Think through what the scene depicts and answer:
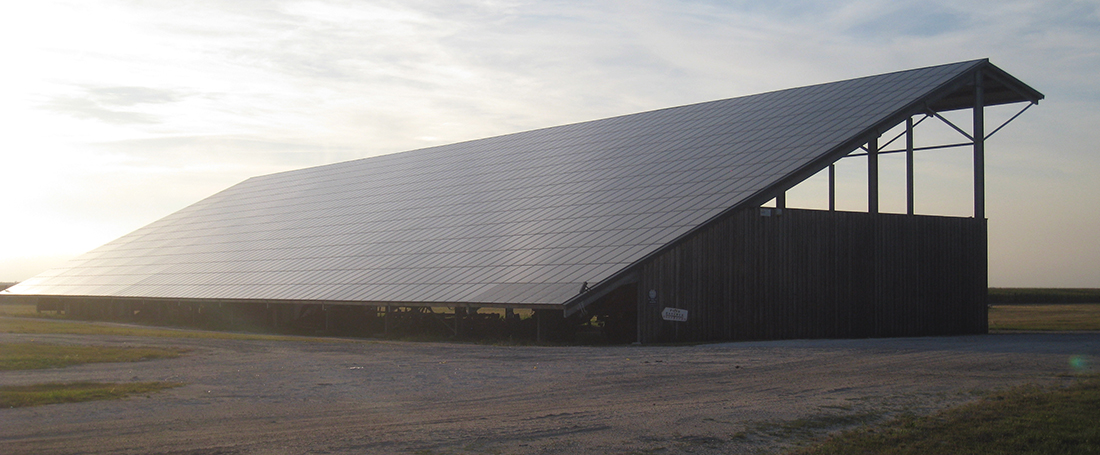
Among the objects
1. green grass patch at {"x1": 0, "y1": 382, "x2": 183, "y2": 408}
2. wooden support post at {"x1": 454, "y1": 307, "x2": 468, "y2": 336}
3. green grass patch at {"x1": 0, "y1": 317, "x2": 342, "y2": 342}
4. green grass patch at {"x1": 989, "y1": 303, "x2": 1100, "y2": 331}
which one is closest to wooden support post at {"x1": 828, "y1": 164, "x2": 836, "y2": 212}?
green grass patch at {"x1": 989, "y1": 303, "x2": 1100, "y2": 331}

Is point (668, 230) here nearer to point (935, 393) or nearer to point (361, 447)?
point (935, 393)

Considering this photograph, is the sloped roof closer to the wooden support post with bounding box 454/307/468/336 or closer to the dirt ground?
the wooden support post with bounding box 454/307/468/336

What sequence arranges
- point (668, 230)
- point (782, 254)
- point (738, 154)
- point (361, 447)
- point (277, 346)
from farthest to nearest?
point (738, 154), point (782, 254), point (668, 230), point (277, 346), point (361, 447)

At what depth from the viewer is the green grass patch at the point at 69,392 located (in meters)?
12.2

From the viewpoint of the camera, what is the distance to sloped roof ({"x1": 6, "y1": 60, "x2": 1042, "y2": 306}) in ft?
→ 93.8

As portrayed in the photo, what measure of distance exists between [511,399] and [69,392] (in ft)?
20.5

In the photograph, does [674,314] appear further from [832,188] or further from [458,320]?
[832,188]

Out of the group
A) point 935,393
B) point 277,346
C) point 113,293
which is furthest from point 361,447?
point 113,293

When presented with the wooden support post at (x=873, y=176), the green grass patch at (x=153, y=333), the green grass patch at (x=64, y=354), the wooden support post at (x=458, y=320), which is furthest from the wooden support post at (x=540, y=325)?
the wooden support post at (x=873, y=176)

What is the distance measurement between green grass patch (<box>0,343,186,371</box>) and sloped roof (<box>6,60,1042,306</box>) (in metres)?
9.65

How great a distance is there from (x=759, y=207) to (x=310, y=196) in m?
31.7

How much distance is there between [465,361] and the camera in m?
19.4

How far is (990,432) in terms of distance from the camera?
10539 mm

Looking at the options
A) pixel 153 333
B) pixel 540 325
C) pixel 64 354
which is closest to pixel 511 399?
pixel 64 354
